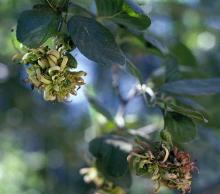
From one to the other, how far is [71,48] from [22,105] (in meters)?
2.44

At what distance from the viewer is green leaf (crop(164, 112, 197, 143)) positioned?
1.41 metres

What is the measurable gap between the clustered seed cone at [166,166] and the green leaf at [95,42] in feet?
0.77

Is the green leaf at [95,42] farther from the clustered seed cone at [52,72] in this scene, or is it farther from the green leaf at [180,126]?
the green leaf at [180,126]

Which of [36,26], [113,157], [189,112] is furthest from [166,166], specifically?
[36,26]

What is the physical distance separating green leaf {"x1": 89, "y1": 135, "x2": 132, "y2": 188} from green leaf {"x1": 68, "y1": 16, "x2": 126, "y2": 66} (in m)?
0.39

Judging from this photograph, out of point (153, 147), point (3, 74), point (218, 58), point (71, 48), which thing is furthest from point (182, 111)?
point (218, 58)

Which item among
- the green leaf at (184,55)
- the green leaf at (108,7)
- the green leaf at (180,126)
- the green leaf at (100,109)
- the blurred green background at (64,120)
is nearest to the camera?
the green leaf at (108,7)

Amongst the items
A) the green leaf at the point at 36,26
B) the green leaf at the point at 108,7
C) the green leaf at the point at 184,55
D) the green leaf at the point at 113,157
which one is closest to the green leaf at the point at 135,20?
the green leaf at the point at 108,7

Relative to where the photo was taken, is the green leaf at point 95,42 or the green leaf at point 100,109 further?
the green leaf at point 100,109

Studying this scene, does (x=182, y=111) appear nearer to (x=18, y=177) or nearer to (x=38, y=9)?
(x=38, y=9)

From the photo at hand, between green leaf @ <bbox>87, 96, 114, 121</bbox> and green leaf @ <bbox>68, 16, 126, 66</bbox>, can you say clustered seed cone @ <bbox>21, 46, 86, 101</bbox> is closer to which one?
green leaf @ <bbox>68, 16, 126, 66</bbox>

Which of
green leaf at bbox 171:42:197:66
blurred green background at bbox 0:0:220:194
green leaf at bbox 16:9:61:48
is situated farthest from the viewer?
blurred green background at bbox 0:0:220:194

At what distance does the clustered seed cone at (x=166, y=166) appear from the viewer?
131 cm

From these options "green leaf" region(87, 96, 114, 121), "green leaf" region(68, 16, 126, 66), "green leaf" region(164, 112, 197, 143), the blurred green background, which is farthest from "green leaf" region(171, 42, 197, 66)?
the blurred green background
